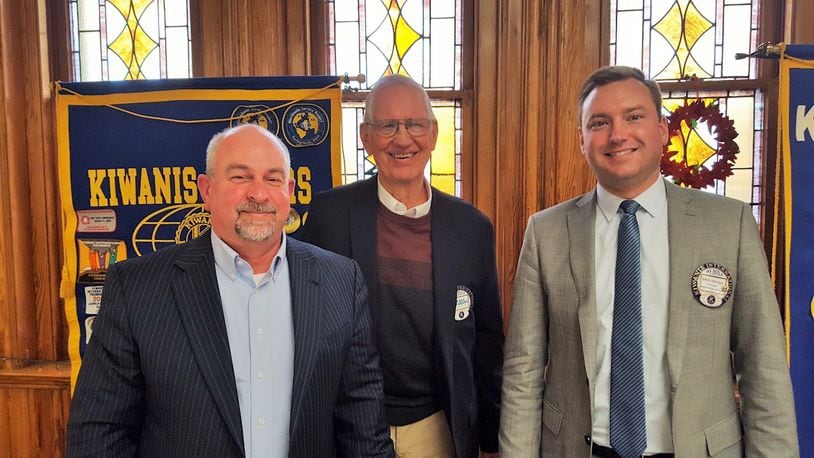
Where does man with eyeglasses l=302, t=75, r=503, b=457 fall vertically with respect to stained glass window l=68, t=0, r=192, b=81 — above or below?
below

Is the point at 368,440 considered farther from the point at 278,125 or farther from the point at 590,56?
the point at 590,56

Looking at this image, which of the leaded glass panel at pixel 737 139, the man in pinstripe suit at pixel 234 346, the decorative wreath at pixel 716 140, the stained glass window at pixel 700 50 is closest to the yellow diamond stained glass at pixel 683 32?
the stained glass window at pixel 700 50

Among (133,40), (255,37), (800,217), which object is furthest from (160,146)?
(800,217)

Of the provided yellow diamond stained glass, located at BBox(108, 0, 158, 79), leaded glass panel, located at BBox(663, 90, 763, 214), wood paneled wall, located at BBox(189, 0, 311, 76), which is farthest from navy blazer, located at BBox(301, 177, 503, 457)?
yellow diamond stained glass, located at BBox(108, 0, 158, 79)

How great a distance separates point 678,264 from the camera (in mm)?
1407

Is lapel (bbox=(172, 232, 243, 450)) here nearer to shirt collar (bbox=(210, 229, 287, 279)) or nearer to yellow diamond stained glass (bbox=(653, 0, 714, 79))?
shirt collar (bbox=(210, 229, 287, 279))

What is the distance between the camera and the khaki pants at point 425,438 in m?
1.77

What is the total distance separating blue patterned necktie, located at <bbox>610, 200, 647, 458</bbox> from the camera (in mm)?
→ 1387

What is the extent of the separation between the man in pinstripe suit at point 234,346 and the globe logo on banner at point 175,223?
3.30ft

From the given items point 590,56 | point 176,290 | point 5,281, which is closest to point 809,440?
point 590,56

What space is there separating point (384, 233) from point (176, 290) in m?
0.64

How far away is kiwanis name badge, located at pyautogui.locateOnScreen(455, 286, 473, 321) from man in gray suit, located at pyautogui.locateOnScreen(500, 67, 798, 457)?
283mm

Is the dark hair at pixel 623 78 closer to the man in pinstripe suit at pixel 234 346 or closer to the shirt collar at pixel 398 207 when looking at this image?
the shirt collar at pixel 398 207

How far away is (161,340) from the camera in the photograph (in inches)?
51.9
